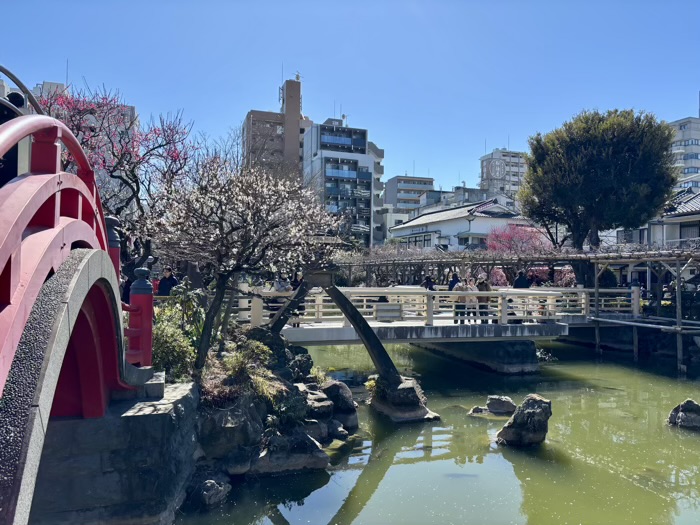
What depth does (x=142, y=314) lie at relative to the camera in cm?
625

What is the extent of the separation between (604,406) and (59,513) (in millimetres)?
11111

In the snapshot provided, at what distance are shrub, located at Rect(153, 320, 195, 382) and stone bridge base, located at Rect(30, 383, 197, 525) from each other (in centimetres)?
163

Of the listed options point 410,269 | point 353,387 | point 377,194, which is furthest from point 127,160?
point 377,194

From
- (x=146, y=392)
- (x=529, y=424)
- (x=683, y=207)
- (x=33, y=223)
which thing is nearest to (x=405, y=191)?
(x=683, y=207)

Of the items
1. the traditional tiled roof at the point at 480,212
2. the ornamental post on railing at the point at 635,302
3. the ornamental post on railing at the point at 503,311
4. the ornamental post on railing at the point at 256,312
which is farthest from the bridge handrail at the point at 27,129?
the traditional tiled roof at the point at 480,212

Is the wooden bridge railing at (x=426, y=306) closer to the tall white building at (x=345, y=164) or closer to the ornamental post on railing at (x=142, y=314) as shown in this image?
the ornamental post on railing at (x=142, y=314)

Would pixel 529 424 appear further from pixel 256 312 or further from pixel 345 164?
pixel 345 164

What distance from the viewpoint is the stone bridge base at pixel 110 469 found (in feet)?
18.4

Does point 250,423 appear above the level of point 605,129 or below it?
below

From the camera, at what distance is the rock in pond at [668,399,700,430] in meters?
10.4

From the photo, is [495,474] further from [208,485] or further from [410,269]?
[410,269]

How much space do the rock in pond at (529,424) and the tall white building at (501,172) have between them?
4759 cm

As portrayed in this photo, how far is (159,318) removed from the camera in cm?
873

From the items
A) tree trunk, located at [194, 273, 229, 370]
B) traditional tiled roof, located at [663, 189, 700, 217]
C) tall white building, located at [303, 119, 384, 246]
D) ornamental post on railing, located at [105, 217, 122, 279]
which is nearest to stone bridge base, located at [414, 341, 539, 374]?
tree trunk, located at [194, 273, 229, 370]
